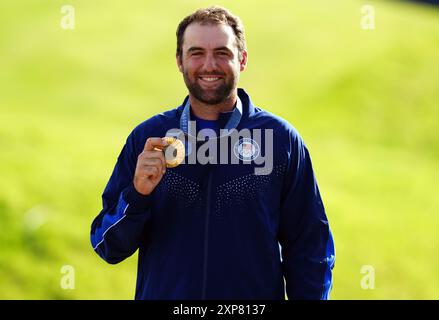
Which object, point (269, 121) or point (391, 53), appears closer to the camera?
point (269, 121)

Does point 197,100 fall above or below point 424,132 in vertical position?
below

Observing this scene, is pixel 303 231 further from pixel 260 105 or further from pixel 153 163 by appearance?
pixel 260 105

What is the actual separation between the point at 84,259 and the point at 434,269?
20.3ft

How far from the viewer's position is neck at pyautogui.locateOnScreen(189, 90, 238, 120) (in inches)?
158

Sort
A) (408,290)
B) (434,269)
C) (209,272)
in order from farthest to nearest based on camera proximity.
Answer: (434,269)
(408,290)
(209,272)

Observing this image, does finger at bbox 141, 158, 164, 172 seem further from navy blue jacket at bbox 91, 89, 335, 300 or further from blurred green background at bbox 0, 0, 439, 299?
blurred green background at bbox 0, 0, 439, 299

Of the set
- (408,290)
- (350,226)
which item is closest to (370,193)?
(350,226)

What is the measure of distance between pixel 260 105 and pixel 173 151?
55.6ft

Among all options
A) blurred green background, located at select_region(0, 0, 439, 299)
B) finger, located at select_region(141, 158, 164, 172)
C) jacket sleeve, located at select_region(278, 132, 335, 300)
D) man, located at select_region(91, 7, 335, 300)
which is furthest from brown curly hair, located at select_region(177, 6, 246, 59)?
blurred green background, located at select_region(0, 0, 439, 299)

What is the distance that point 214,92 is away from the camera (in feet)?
12.8

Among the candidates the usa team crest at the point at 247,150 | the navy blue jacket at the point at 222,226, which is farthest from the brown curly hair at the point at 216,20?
the usa team crest at the point at 247,150

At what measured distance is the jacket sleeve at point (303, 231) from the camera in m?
4.01

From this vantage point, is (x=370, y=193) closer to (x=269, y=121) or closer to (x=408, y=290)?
(x=408, y=290)

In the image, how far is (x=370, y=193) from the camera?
58.5 feet
